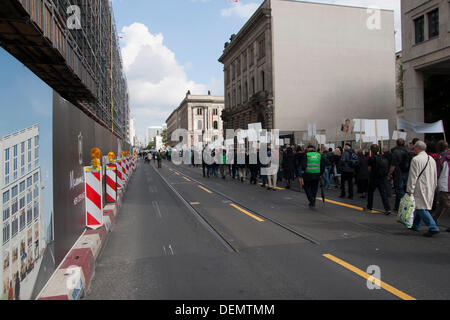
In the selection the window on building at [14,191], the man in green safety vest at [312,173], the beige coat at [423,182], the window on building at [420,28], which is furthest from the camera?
the window on building at [420,28]

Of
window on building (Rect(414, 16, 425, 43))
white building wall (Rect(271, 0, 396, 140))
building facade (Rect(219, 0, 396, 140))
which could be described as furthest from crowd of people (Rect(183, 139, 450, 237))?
white building wall (Rect(271, 0, 396, 140))

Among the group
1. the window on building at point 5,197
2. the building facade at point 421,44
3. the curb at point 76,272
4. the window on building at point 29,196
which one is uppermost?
the building facade at point 421,44

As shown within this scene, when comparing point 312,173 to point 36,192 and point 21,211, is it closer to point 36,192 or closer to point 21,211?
point 36,192

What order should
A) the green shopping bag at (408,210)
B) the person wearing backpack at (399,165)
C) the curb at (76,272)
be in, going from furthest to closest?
1. the person wearing backpack at (399,165)
2. the green shopping bag at (408,210)
3. the curb at (76,272)

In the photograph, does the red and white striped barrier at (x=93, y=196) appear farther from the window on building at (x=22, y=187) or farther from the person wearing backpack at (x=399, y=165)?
the person wearing backpack at (x=399, y=165)

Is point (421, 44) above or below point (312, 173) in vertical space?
above

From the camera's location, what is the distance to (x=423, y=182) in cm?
662

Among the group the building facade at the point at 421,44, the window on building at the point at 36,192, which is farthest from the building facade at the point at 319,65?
the window on building at the point at 36,192

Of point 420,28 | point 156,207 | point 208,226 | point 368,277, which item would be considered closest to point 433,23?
point 420,28

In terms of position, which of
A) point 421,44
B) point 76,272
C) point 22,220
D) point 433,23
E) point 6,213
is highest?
point 433,23

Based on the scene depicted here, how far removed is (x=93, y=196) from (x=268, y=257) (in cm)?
337

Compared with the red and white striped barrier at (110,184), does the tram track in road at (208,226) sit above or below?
below

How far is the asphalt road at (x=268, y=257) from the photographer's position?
4.12 metres
